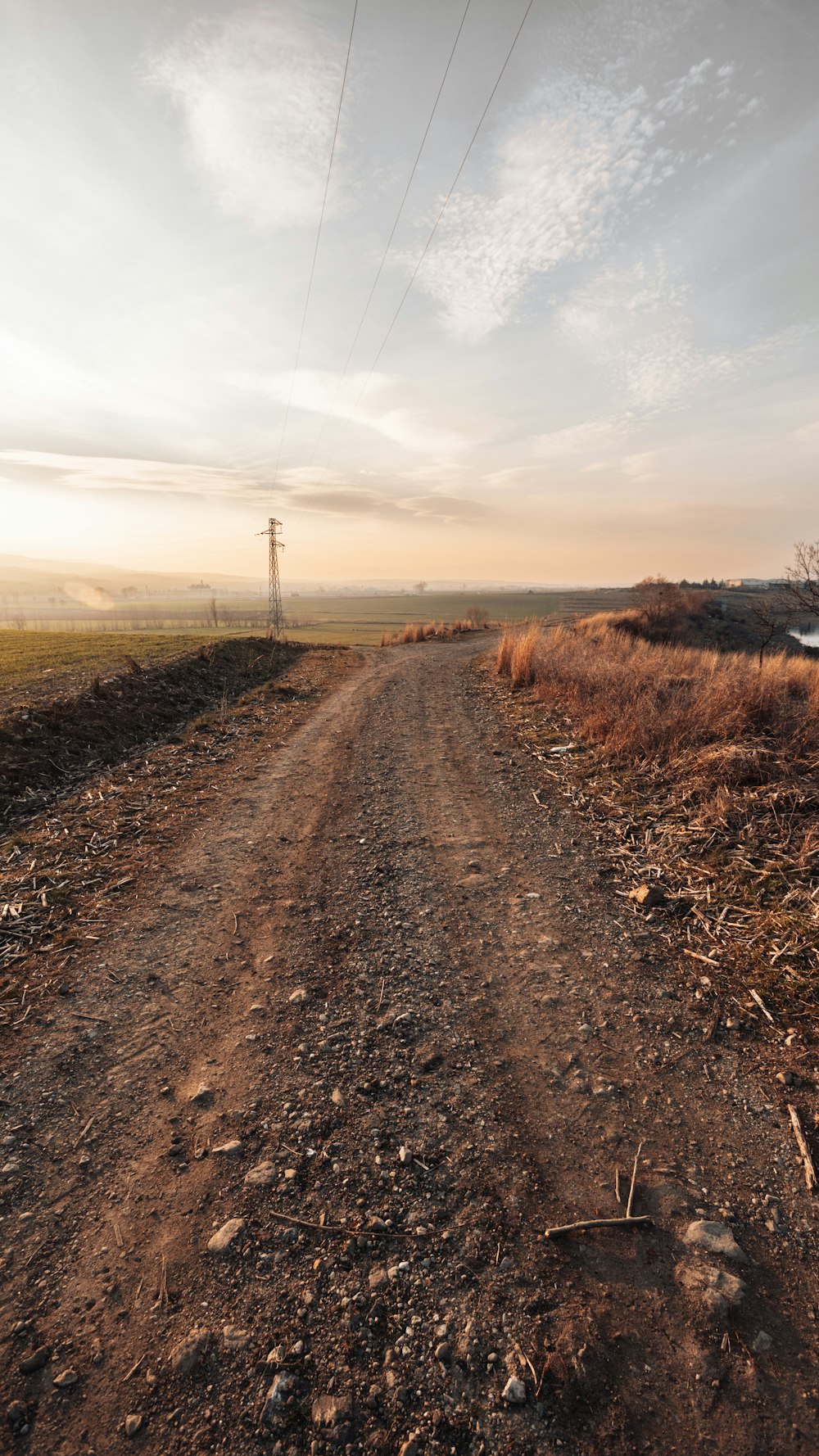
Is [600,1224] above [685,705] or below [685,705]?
below

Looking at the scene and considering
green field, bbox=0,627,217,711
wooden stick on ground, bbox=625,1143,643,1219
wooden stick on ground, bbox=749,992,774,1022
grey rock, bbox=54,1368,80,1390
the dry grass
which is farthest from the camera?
the dry grass

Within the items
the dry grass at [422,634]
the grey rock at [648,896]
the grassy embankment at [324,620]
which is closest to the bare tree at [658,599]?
the grassy embankment at [324,620]

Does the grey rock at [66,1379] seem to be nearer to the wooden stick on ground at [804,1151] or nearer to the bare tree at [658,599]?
the wooden stick on ground at [804,1151]

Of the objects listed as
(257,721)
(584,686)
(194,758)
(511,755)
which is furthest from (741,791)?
(257,721)

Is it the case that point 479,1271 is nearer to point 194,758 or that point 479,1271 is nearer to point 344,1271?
point 344,1271

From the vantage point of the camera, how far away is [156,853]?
6.84m

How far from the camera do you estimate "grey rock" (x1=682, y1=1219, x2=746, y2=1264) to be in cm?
276

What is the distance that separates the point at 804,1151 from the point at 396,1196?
8.13 feet

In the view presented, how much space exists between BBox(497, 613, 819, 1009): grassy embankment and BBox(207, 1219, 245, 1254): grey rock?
160 inches

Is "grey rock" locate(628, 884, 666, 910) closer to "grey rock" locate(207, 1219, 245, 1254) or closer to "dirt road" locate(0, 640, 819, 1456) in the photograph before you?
"dirt road" locate(0, 640, 819, 1456)

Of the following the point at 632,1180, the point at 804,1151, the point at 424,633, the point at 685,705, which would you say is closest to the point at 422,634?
the point at 424,633

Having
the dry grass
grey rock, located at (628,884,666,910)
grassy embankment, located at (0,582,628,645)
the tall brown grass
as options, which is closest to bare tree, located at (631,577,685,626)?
grassy embankment, located at (0,582,628,645)

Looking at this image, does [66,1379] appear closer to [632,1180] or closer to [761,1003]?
[632,1180]

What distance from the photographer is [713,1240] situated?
2818mm
